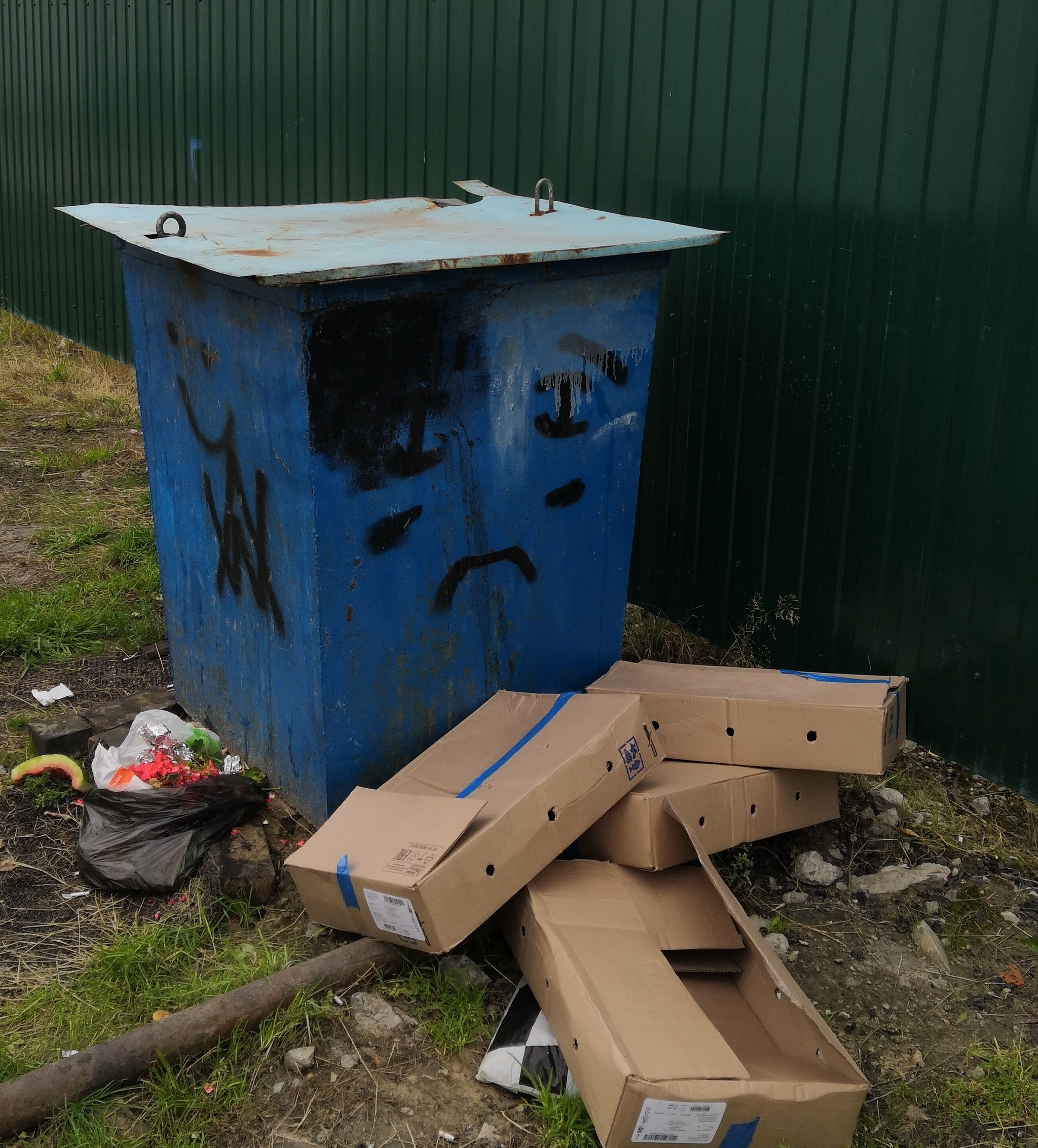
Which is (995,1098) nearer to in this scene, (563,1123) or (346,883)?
(563,1123)

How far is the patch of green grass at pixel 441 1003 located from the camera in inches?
101

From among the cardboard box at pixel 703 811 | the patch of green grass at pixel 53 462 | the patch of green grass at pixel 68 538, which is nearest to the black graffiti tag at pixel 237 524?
the cardboard box at pixel 703 811

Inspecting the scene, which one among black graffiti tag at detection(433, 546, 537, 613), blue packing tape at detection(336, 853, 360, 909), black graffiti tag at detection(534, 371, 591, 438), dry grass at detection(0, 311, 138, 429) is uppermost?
black graffiti tag at detection(534, 371, 591, 438)

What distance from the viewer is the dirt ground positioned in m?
2.40

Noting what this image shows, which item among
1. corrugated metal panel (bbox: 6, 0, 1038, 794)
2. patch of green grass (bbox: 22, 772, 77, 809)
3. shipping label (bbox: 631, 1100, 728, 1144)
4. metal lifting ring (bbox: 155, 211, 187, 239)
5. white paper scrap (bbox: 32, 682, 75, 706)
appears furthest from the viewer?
white paper scrap (bbox: 32, 682, 75, 706)

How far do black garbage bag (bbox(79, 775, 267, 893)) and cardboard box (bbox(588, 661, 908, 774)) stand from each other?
1079 mm

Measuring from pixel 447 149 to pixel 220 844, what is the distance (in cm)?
314

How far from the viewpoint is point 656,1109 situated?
212 centimetres

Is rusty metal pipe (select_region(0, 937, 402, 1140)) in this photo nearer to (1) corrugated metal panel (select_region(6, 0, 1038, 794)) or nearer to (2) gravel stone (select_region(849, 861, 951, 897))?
(2) gravel stone (select_region(849, 861, 951, 897))

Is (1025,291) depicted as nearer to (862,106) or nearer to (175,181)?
(862,106)

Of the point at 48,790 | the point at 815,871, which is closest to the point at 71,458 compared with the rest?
the point at 48,790

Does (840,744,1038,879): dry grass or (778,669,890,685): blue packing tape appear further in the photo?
(840,744,1038,879): dry grass

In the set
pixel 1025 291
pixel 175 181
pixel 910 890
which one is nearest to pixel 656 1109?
pixel 910 890

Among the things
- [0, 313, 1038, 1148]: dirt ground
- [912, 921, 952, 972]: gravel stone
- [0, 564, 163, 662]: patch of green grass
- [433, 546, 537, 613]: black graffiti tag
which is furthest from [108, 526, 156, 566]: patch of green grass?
[912, 921, 952, 972]: gravel stone
